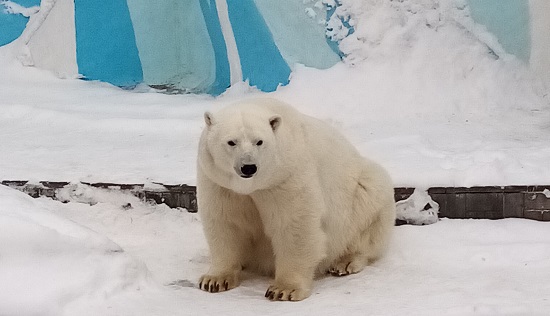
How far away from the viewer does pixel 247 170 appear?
2562 millimetres

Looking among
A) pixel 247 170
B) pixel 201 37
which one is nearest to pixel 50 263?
pixel 247 170

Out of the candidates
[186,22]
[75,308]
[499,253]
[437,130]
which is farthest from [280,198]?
[186,22]

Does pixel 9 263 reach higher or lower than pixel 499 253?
higher

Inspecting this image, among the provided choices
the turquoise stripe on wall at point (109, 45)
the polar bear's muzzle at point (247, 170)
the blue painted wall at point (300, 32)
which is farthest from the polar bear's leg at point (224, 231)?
the turquoise stripe on wall at point (109, 45)

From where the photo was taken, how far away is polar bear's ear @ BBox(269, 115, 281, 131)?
277 centimetres

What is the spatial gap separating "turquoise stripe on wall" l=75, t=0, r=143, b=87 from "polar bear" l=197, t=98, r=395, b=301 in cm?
383

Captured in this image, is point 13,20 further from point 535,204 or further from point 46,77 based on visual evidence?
point 535,204

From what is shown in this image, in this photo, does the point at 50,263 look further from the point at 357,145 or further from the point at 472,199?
the point at 357,145

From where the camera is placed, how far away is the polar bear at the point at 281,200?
2.71m

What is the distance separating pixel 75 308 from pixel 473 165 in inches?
99.5

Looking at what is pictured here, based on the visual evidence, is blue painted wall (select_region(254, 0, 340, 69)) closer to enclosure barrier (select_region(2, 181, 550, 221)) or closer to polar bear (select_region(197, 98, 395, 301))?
enclosure barrier (select_region(2, 181, 550, 221))

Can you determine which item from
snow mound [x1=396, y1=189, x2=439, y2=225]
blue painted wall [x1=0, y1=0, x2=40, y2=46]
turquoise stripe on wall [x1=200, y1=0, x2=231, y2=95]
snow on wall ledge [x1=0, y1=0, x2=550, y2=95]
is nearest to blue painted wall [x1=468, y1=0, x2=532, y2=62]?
snow on wall ledge [x1=0, y1=0, x2=550, y2=95]

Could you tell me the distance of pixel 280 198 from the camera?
9.24 ft

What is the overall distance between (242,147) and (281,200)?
318 millimetres
